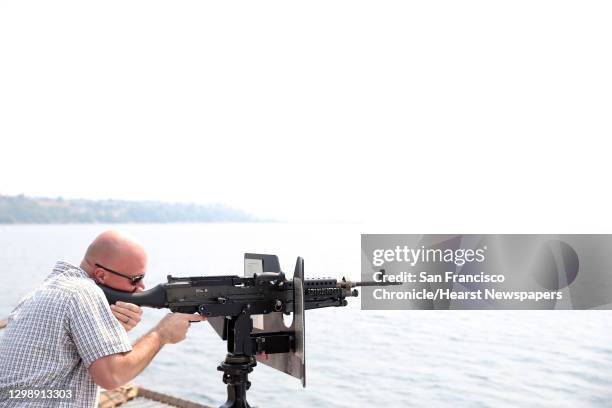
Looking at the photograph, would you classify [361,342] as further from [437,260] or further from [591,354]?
[591,354]

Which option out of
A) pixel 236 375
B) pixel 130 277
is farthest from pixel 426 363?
pixel 130 277

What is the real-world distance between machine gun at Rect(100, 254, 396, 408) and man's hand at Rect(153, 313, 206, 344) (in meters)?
0.33

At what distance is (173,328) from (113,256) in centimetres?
39

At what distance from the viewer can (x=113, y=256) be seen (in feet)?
8.52

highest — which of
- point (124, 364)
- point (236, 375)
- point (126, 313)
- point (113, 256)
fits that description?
point (113, 256)

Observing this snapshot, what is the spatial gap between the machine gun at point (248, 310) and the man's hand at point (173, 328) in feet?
1.07

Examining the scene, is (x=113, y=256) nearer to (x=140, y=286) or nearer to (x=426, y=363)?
(x=140, y=286)

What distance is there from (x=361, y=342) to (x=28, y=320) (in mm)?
17313

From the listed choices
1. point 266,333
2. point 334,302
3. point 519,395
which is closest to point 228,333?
point 266,333

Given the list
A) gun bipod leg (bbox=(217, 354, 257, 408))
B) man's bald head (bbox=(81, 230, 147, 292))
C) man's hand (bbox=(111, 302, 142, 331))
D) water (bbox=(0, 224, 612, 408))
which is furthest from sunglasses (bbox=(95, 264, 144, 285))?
water (bbox=(0, 224, 612, 408))

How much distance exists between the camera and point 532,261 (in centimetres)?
1875

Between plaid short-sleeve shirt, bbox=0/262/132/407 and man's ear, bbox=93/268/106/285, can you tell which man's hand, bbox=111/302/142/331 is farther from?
plaid short-sleeve shirt, bbox=0/262/132/407

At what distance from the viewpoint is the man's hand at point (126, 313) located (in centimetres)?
276

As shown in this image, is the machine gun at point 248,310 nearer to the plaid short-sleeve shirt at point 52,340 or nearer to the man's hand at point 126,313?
the man's hand at point 126,313
